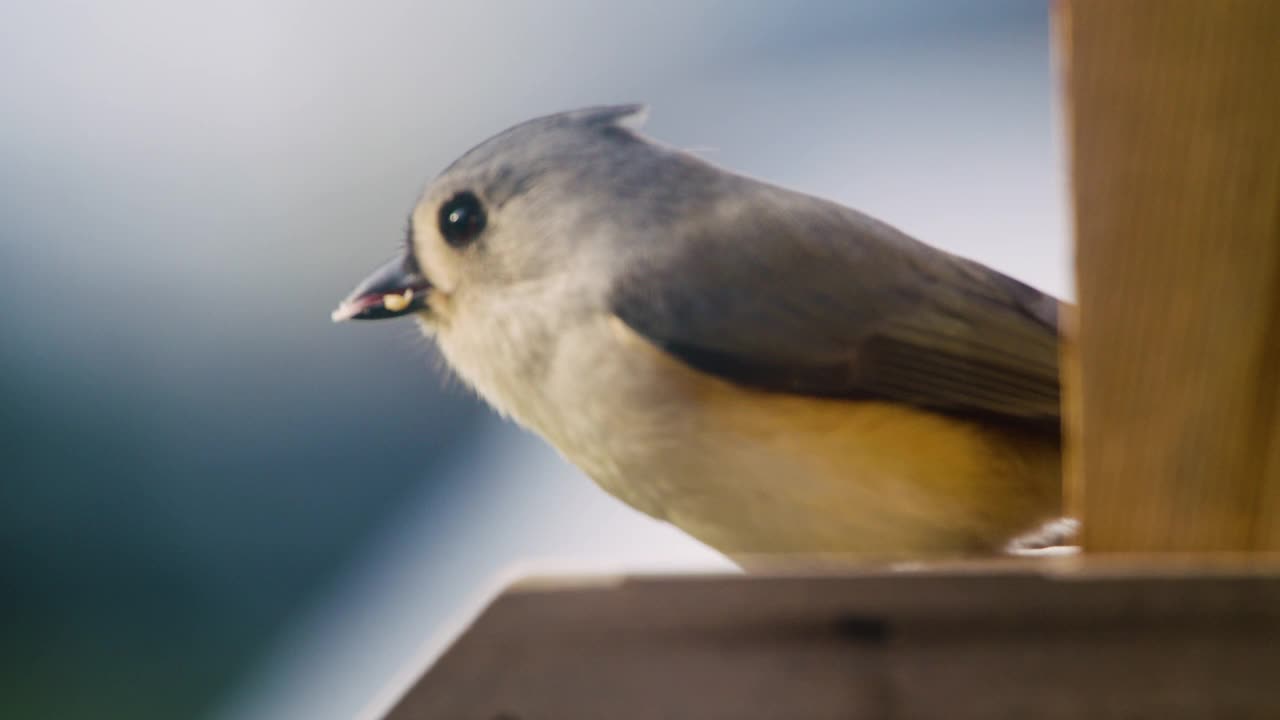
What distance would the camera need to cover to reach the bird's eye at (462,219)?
79 cm

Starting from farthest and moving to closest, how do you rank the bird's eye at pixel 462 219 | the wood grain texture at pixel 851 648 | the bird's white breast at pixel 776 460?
the bird's eye at pixel 462 219 < the bird's white breast at pixel 776 460 < the wood grain texture at pixel 851 648

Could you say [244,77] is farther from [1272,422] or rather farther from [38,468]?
[1272,422]

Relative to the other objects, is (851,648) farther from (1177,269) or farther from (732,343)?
(732,343)

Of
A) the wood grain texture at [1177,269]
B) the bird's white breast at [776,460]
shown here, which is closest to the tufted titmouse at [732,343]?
the bird's white breast at [776,460]

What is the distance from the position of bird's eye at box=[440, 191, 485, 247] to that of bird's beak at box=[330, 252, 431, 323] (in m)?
0.04

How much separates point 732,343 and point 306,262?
0.35m

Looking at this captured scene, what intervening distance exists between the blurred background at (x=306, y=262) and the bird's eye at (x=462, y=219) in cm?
4

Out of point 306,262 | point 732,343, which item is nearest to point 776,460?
point 732,343

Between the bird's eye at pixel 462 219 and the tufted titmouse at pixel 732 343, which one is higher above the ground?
the bird's eye at pixel 462 219

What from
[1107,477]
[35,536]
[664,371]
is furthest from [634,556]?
[35,536]

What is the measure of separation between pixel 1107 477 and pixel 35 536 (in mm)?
831

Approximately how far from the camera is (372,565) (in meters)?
0.81

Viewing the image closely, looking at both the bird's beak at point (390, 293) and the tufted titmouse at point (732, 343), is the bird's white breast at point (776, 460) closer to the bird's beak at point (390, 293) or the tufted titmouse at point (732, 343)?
the tufted titmouse at point (732, 343)

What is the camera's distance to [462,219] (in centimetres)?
79
